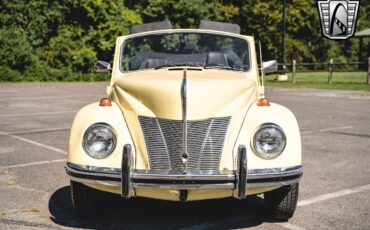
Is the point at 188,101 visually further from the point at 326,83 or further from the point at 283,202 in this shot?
the point at 326,83

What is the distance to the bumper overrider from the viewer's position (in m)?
3.87

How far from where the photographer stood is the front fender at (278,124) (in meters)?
4.06

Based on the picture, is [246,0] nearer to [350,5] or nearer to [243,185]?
[350,5]

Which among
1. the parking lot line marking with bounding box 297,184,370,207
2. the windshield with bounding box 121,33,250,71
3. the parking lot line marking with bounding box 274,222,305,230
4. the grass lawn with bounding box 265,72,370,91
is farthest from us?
the grass lawn with bounding box 265,72,370,91

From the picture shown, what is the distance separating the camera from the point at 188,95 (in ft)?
13.7

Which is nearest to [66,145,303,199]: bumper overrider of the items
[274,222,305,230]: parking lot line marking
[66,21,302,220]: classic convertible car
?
[66,21,302,220]: classic convertible car

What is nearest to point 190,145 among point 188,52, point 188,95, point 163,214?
point 188,95

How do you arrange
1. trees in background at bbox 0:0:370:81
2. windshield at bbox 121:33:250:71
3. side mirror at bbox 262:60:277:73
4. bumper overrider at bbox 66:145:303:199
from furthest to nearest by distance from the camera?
trees in background at bbox 0:0:370:81 < side mirror at bbox 262:60:277:73 < windshield at bbox 121:33:250:71 < bumper overrider at bbox 66:145:303:199

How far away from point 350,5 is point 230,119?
86.5ft

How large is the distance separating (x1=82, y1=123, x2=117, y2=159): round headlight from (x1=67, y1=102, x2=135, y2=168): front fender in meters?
0.04

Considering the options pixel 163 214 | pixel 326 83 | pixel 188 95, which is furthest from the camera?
pixel 326 83

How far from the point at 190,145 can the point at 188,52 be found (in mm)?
1917

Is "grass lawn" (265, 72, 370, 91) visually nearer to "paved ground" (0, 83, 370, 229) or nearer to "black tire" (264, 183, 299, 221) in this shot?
"paved ground" (0, 83, 370, 229)

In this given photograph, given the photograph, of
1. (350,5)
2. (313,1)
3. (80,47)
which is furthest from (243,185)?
(313,1)
